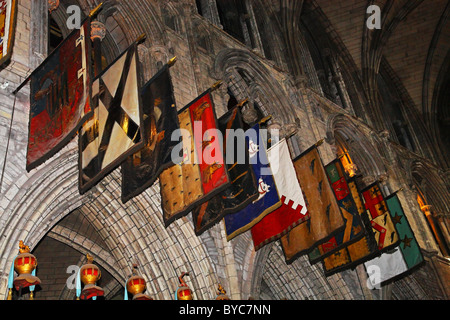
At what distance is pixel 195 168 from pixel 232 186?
57 centimetres

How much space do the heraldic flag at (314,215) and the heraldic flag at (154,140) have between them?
2.82 metres

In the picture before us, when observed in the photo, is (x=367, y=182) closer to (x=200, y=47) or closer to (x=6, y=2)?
(x=200, y=47)

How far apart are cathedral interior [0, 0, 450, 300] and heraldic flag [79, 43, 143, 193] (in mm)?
709

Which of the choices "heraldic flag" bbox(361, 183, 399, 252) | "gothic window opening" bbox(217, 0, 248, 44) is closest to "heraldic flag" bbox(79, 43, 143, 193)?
"heraldic flag" bbox(361, 183, 399, 252)

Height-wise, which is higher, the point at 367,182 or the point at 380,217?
the point at 367,182

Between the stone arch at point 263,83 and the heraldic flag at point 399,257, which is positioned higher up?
the stone arch at point 263,83

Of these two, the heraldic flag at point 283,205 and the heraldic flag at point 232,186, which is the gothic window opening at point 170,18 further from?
the heraldic flag at point 232,186

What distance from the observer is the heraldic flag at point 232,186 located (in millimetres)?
7684

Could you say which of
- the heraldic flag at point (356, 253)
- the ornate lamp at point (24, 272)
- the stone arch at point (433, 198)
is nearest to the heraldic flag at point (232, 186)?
the ornate lamp at point (24, 272)

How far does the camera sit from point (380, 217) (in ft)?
38.5

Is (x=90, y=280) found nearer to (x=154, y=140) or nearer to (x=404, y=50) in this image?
(x=154, y=140)

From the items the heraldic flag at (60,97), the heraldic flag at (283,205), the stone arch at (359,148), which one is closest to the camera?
the heraldic flag at (60,97)

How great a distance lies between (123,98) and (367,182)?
38.0 ft
